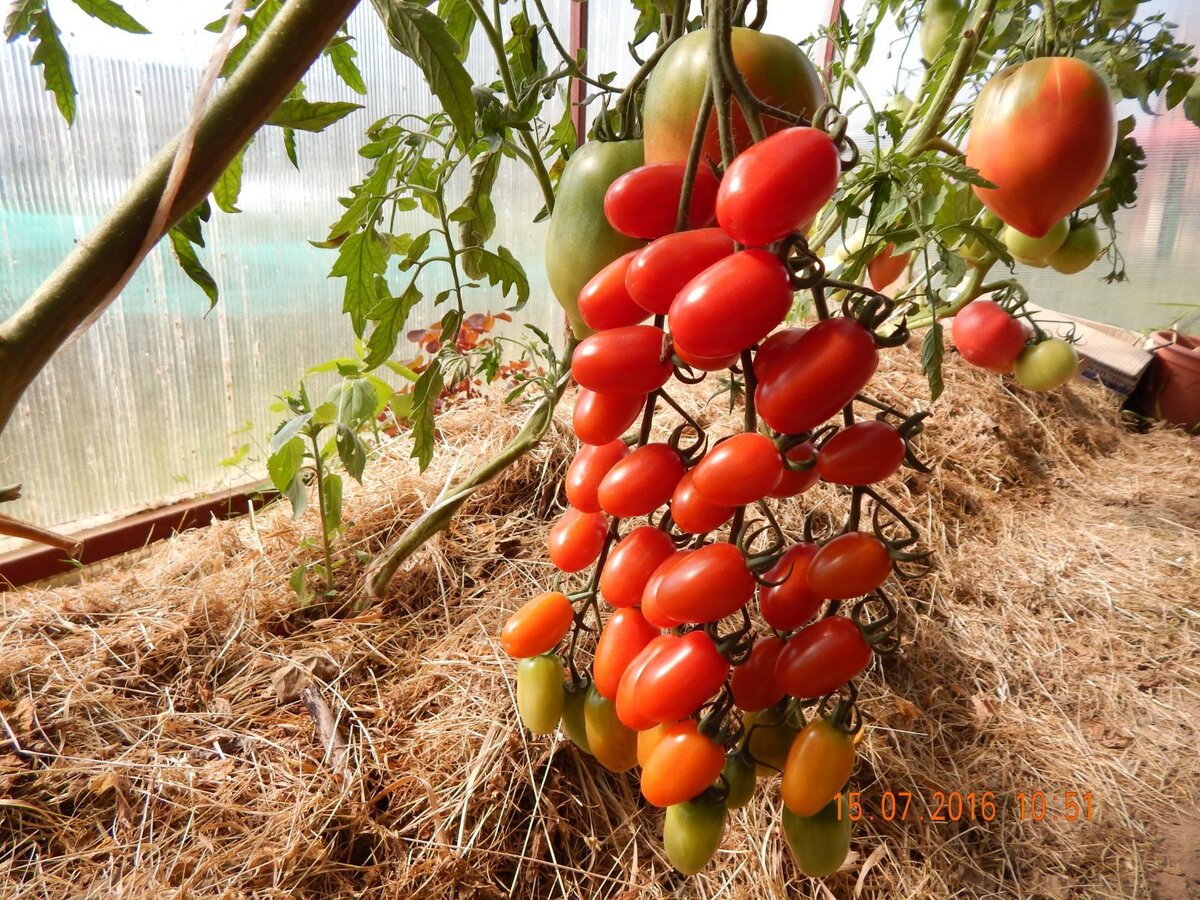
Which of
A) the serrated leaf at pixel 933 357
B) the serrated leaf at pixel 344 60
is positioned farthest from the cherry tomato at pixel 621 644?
the serrated leaf at pixel 344 60

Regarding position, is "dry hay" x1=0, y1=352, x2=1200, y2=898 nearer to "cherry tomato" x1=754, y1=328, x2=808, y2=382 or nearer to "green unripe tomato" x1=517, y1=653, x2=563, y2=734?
"green unripe tomato" x1=517, y1=653, x2=563, y2=734

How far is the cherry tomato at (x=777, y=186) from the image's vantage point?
26 cm

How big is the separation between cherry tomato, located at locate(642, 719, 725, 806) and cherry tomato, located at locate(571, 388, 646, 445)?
6.5 inches

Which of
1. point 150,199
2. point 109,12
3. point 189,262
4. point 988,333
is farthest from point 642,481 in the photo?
point 988,333

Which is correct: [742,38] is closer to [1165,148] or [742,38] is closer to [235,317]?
[235,317]

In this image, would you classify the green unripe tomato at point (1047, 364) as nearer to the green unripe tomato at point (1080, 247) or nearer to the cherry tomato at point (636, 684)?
the green unripe tomato at point (1080, 247)

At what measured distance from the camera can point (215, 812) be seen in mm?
672

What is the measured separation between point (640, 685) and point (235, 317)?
1.48 metres

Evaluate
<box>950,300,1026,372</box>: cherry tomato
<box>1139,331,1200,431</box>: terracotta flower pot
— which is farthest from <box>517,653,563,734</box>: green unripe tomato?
<box>1139,331,1200,431</box>: terracotta flower pot

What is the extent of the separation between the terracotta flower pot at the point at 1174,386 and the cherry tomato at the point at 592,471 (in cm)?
243

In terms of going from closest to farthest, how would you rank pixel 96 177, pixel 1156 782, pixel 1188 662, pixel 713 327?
pixel 713 327
pixel 1156 782
pixel 1188 662
pixel 96 177

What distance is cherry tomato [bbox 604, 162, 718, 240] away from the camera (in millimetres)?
323

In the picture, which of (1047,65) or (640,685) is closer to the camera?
(640,685)

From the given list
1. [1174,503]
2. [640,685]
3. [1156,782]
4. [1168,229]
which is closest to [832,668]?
[640,685]
